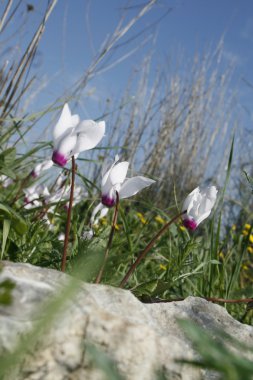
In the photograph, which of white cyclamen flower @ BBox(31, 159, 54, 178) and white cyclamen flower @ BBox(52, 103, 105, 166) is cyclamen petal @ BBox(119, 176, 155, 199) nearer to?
white cyclamen flower @ BBox(52, 103, 105, 166)

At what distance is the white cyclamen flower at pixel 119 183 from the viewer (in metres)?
1.30

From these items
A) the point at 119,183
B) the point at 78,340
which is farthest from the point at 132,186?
the point at 78,340

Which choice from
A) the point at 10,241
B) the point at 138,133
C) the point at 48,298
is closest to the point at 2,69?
the point at 10,241

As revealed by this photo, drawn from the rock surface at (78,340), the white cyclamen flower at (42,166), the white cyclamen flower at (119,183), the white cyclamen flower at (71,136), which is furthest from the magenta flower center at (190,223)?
the white cyclamen flower at (42,166)

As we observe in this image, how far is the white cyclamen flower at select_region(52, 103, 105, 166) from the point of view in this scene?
4.14 feet

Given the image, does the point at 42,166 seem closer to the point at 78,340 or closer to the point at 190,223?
the point at 190,223

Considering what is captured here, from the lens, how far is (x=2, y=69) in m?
2.54

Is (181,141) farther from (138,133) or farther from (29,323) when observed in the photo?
(29,323)

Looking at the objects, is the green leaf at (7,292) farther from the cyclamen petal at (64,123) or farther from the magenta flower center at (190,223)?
the magenta flower center at (190,223)

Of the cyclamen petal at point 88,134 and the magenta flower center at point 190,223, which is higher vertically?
the cyclamen petal at point 88,134

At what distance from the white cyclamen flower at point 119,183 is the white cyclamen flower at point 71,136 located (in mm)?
81

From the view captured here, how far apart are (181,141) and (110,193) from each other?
18.3 feet

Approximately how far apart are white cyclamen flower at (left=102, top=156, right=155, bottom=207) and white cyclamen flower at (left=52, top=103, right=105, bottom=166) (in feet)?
0.27

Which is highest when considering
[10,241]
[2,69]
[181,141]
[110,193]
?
[181,141]
